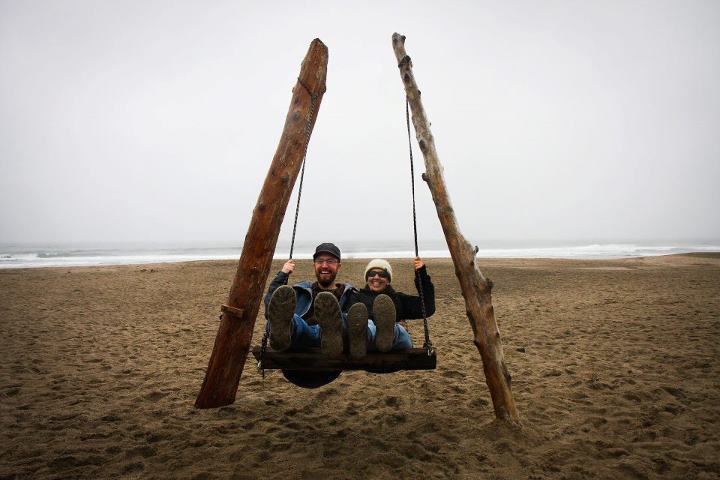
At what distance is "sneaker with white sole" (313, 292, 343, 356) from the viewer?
8.28 ft

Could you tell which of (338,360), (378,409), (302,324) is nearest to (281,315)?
(302,324)

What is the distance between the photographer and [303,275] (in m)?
15.9

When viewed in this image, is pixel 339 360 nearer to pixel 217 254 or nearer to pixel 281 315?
pixel 281 315

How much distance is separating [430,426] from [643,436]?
1700 millimetres

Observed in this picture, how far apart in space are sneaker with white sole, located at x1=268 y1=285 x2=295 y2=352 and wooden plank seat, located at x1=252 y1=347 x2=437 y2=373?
0.10 m

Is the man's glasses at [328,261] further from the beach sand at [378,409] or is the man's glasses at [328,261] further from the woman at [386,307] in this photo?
the beach sand at [378,409]

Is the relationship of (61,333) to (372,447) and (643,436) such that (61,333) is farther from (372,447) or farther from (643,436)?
(643,436)

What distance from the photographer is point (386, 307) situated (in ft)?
8.63

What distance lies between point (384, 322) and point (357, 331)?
21cm

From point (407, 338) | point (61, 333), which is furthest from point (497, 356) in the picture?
point (61, 333)

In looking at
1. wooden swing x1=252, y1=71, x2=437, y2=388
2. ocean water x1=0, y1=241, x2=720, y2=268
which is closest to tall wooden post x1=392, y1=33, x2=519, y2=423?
wooden swing x1=252, y1=71, x2=437, y2=388

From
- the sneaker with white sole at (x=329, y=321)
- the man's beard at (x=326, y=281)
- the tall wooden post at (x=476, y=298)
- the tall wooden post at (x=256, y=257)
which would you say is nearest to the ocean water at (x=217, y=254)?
the tall wooden post at (x=256, y=257)

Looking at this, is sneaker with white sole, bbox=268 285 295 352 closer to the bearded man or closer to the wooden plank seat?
the bearded man

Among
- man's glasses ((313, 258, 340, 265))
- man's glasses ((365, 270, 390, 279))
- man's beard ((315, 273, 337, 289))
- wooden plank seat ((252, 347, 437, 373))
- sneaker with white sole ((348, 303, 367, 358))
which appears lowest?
wooden plank seat ((252, 347, 437, 373))
